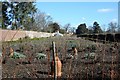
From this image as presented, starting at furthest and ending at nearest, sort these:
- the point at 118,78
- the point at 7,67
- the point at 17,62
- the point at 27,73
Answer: the point at 17,62 → the point at 7,67 → the point at 27,73 → the point at 118,78

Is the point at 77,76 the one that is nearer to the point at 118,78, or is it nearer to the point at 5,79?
the point at 118,78

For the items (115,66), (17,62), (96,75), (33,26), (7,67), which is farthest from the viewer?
(33,26)

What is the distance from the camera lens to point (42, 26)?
43.4 metres

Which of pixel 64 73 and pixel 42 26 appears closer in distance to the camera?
pixel 64 73

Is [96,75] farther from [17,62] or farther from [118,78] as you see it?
[17,62]

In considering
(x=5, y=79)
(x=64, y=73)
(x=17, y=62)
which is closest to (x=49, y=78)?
(x=64, y=73)

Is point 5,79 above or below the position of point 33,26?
below

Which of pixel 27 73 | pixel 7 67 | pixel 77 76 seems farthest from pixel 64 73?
pixel 7 67

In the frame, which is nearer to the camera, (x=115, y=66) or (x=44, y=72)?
(x=115, y=66)

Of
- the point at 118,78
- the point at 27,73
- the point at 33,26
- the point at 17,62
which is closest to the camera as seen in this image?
the point at 118,78

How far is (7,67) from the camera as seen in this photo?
7.12m

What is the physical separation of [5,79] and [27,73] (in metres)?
0.61

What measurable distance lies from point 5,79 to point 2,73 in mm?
538

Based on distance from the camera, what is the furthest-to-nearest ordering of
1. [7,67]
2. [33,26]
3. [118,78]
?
[33,26]
[7,67]
[118,78]
